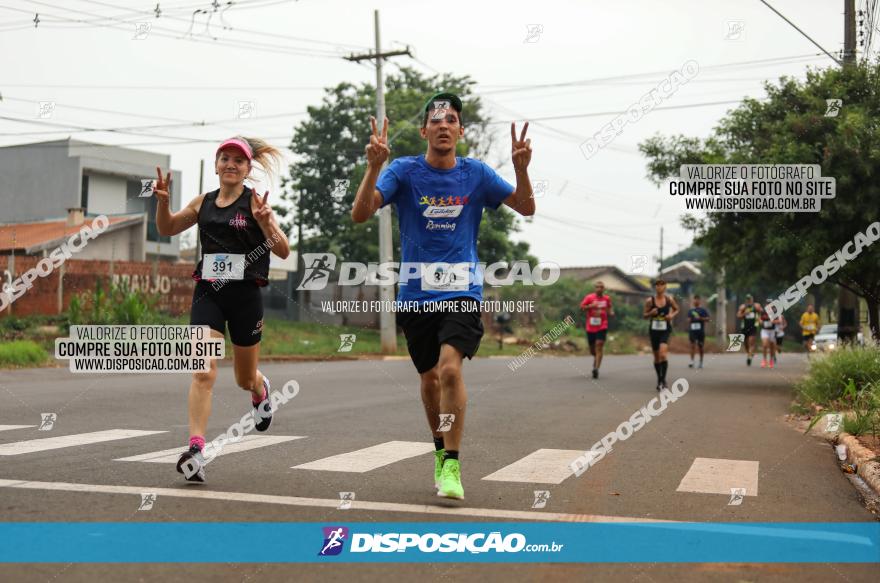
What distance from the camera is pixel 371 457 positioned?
7.32 m

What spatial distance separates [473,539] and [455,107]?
2.65 meters

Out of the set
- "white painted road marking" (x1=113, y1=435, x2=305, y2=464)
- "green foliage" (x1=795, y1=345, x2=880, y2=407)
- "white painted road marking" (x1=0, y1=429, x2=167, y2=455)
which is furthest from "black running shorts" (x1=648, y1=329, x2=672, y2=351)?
"white painted road marking" (x1=0, y1=429, x2=167, y2=455)

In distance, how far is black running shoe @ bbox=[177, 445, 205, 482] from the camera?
5754 millimetres

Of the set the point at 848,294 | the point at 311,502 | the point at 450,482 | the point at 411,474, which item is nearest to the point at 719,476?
the point at 411,474

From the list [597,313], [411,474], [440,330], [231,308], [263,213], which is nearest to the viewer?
[440,330]

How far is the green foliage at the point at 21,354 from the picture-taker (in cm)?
1820

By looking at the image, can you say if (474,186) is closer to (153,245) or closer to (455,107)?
(455,107)

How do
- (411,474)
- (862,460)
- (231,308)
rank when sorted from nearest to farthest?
(231,308) < (411,474) < (862,460)

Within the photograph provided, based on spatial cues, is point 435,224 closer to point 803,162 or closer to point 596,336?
point 803,162

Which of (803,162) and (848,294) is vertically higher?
(803,162)

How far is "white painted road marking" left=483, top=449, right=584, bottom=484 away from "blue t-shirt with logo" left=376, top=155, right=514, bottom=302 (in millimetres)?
1391

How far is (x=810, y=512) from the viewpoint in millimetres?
5539

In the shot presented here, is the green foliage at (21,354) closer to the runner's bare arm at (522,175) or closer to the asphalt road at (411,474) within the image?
the asphalt road at (411,474)

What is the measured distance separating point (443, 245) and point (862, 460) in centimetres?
376
